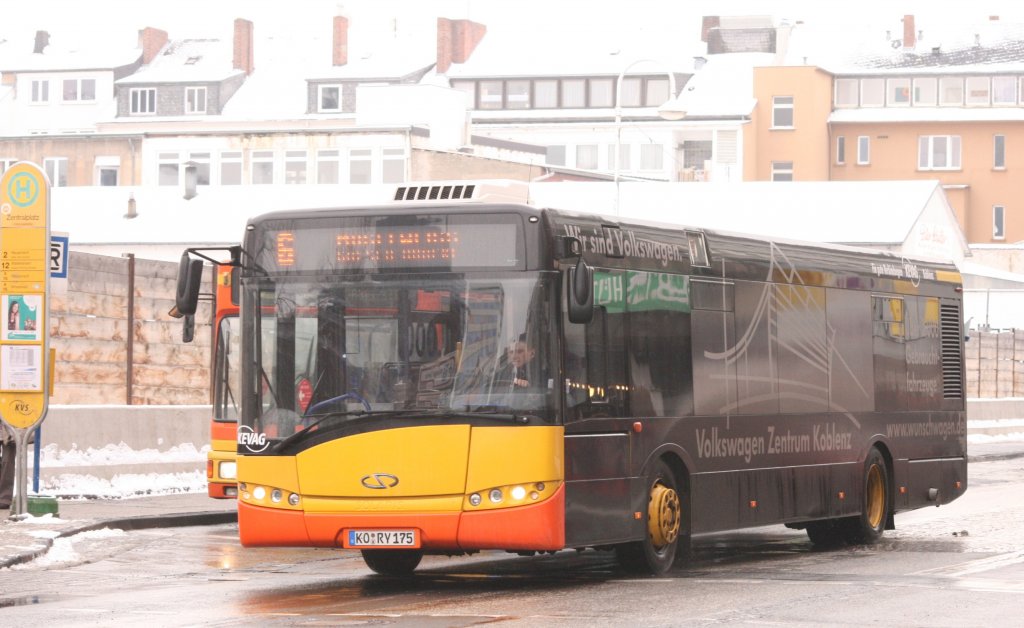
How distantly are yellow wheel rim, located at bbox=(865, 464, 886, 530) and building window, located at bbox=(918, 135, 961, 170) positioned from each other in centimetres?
8849

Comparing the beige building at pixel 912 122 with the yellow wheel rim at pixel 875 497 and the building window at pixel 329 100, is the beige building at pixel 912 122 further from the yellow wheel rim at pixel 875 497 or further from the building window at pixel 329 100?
the yellow wheel rim at pixel 875 497

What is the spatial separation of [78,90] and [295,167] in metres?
26.7

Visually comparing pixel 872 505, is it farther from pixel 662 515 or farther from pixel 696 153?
pixel 696 153

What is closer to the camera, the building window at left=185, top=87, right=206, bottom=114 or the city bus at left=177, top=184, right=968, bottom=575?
the city bus at left=177, top=184, right=968, bottom=575

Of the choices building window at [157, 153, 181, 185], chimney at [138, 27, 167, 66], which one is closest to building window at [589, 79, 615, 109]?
building window at [157, 153, 181, 185]

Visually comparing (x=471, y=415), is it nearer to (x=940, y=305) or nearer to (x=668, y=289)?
(x=668, y=289)

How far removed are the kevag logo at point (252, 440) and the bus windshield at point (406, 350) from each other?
53 millimetres

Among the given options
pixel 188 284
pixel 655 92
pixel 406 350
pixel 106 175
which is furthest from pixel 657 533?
pixel 655 92

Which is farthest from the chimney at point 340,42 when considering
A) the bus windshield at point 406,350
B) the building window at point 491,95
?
the bus windshield at point 406,350

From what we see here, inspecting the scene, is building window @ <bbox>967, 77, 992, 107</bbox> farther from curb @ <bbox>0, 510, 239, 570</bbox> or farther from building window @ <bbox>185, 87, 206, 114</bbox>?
curb @ <bbox>0, 510, 239, 570</bbox>

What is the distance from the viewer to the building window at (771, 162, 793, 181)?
344ft

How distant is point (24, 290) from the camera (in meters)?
19.4

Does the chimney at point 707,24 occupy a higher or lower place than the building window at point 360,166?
higher

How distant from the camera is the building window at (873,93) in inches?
4190
